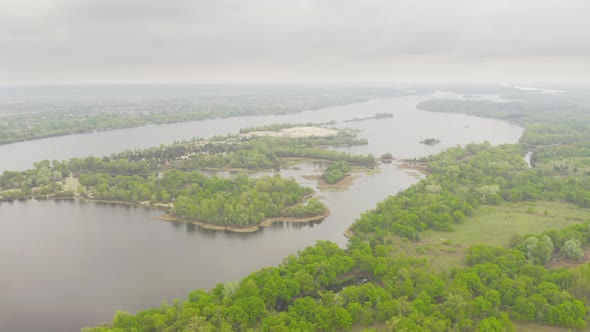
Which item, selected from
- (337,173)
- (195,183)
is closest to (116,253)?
(195,183)

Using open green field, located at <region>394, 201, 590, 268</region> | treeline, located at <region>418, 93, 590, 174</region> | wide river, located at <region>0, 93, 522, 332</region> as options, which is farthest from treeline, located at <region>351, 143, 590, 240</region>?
treeline, located at <region>418, 93, 590, 174</region>

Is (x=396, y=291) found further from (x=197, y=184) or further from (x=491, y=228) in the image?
(x=197, y=184)

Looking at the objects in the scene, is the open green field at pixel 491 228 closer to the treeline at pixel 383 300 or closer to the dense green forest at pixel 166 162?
the treeline at pixel 383 300

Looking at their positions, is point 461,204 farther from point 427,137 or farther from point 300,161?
point 427,137

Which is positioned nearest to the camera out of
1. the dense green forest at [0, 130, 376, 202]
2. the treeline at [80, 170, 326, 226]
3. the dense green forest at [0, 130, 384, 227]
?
the treeline at [80, 170, 326, 226]

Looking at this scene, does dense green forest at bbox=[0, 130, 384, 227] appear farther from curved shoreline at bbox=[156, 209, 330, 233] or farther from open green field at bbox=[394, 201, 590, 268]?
open green field at bbox=[394, 201, 590, 268]
